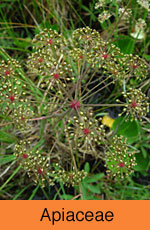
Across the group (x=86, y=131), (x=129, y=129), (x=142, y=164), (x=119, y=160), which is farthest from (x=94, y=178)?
(x=86, y=131)

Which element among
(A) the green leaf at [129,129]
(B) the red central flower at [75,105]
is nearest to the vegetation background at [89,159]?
(A) the green leaf at [129,129]

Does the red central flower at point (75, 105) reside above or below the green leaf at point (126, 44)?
below

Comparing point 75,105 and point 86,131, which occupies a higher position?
point 75,105

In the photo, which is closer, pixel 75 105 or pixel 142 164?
pixel 75 105

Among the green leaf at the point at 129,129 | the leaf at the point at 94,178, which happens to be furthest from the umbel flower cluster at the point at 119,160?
the leaf at the point at 94,178

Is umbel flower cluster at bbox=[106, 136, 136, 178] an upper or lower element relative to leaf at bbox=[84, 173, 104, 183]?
upper

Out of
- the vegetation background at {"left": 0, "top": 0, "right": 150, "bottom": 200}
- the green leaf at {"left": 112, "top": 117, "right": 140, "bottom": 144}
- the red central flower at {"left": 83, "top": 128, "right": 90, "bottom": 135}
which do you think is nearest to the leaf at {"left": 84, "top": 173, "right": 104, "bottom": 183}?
the vegetation background at {"left": 0, "top": 0, "right": 150, "bottom": 200}

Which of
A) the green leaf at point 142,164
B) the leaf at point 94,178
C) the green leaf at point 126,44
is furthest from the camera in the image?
the green leaf at point 142,164

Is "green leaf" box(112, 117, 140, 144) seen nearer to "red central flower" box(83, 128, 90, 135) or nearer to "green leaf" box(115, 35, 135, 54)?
"red central flower" box(83, 128, 90, 135)

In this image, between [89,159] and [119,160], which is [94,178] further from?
[119,160]

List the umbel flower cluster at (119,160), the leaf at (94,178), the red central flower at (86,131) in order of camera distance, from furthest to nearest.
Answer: the leaf at (94,178) → the umbel flower cluster at (119,160) → the red central flower at (86,131)

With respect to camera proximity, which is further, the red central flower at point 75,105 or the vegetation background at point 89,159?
the vegetation background at point 89,159

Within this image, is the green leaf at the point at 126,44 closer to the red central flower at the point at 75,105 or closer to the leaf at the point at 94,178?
the red central flower at the point at 75,105

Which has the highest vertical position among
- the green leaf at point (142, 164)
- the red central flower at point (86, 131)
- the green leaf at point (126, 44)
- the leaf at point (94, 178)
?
the green leaf at point (126, 44)
